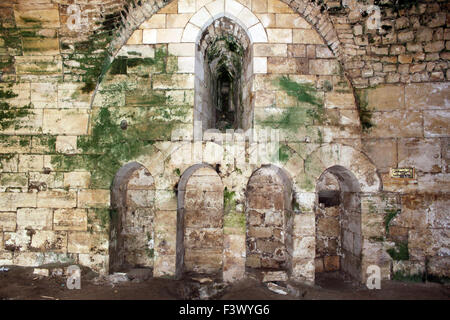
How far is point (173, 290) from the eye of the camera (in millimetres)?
3596

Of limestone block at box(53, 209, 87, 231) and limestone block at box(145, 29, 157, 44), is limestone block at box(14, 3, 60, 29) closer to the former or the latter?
limestone block at box(145, 29, 157, 44)

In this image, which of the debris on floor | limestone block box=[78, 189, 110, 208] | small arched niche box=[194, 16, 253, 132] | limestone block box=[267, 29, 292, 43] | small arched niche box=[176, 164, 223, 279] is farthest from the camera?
small arched niche box=[176, 164, 223, 279]

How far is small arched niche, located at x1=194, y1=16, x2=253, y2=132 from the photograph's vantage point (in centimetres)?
437

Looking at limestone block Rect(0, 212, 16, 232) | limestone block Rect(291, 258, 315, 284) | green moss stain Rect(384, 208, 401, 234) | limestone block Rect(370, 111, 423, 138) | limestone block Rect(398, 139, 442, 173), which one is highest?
limestone block Rect(370, 111, 423, 138)

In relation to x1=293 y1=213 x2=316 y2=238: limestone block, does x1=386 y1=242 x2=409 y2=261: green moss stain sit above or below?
below

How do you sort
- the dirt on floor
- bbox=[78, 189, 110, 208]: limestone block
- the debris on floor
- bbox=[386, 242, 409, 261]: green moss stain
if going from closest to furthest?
the dirt on floor < the debris on floor < bbox=[386, 242, 409, 261]: green moss stain < bbox=[78, 189, 110, 208]: limestone block

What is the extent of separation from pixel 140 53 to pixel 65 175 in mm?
2288

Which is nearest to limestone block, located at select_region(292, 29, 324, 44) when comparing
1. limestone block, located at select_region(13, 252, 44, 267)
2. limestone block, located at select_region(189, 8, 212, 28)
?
limestone block, located at select_region(189, 8, 212, 28)

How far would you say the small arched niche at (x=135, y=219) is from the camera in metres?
4.61

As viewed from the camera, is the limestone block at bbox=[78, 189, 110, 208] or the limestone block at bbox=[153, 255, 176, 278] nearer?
the limestone block at bbox=[153, 255, 176, 278]

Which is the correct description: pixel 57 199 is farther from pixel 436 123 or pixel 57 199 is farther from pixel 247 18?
pixel 436 123

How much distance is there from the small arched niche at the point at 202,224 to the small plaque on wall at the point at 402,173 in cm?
283

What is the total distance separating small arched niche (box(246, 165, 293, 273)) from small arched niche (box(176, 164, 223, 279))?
56cm

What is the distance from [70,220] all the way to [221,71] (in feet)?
13.7
